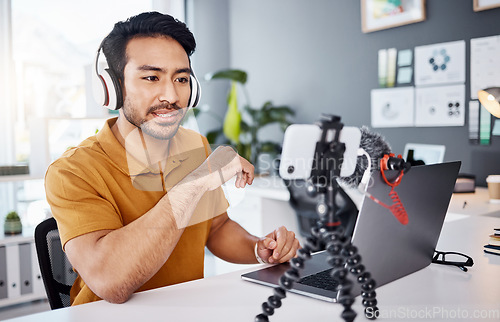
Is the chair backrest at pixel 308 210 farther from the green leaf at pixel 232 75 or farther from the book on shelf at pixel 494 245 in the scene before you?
the green leaf at pixel 232 75

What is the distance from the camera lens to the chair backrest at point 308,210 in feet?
7.36

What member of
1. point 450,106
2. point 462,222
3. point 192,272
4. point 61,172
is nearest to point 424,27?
point 450,106

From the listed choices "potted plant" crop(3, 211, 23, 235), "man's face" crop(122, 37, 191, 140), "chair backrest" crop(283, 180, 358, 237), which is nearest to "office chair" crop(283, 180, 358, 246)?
"chair backrest" crop(283, 180, 358, 237)

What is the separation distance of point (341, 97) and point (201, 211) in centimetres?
217

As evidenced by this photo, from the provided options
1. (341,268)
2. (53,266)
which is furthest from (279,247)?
(53,266)

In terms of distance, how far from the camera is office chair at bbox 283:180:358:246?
7.38 feet

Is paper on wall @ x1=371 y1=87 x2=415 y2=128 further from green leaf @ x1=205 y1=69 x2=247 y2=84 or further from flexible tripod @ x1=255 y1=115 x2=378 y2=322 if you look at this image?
flexible tripod @ x1=255 y1=115 x2=378 y2=322

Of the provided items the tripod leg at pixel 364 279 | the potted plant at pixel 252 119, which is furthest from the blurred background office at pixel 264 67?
the tripod leg at pixel 364 279

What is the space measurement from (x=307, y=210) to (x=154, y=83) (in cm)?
141

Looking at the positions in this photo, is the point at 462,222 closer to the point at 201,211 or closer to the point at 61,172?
the point at 201,211

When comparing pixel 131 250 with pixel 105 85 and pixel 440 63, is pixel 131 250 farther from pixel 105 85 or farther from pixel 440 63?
→ pixel 440 63

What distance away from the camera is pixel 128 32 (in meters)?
1.28

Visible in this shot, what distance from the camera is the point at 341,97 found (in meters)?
3.28

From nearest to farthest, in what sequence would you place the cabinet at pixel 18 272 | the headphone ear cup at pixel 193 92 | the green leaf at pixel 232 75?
1. the headphone ear cup at pixel 193 92
2. the cabinet at pixel 18 272
3. the green leaf at pixel 232 75
